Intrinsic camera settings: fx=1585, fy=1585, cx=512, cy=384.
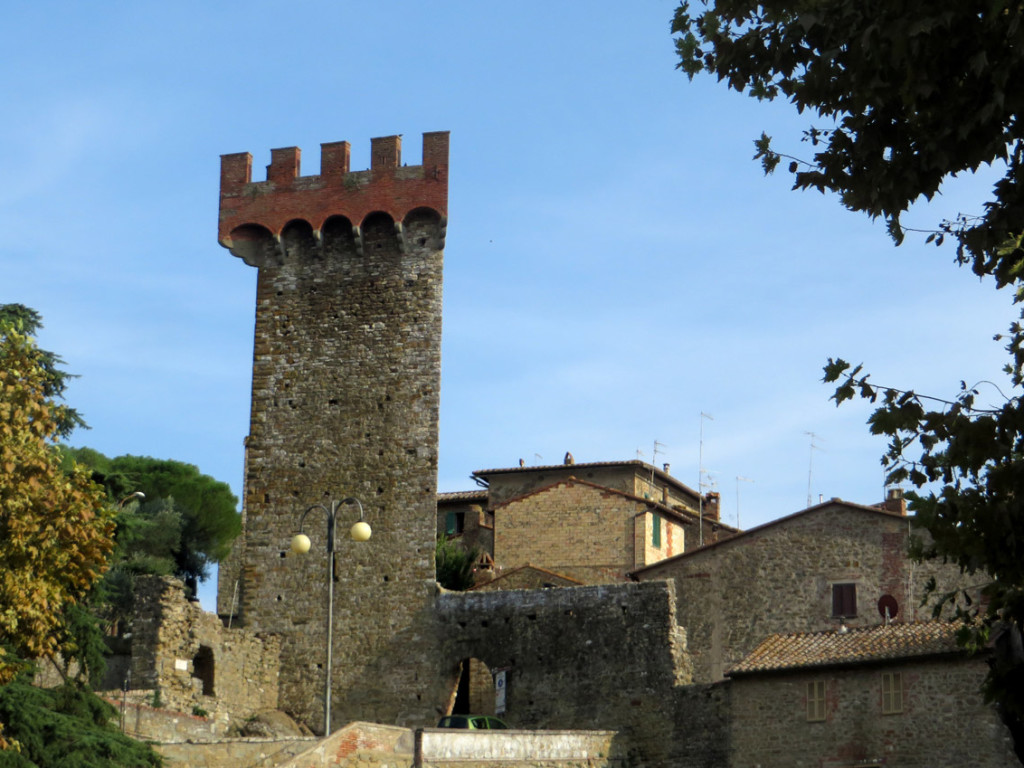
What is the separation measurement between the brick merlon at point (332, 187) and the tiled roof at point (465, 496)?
18131mm

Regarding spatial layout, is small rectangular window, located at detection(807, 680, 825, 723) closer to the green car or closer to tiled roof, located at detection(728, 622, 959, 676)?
tiled roof, located at detection(728, 622, 959, 676)

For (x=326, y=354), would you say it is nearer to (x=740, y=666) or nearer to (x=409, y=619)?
(x=409, y=619)

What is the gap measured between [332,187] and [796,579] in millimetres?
13238

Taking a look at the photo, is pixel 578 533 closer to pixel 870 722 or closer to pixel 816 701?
pixel 816 701

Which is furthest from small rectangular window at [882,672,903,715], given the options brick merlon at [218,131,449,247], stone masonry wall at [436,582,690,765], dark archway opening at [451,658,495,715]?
brick merlon at [218,131,449,247]

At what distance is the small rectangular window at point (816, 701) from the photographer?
88.4ft

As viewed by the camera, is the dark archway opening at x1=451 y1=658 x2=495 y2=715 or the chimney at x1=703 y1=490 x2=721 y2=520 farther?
the chimney at x1=703 y1=490 x2=721 y2=520

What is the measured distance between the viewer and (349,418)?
3238cm

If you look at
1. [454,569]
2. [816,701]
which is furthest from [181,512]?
[816,701]

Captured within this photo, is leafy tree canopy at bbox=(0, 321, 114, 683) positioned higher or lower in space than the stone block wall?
higher

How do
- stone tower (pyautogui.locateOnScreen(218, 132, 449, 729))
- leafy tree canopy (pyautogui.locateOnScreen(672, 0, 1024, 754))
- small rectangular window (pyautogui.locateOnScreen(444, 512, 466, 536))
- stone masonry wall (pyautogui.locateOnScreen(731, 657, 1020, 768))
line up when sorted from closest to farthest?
leafy tree canopy (pyautogui.locateOnScreen(672, 0, 1024, 754)) → stone masonry wall (pyautogui.locateOnScreen(731, 657, 1020, 768)) → stone tower (pyautogui.locateOnScreen(218, 132, 449, 729)) → small rectangular window (pyautogui.locateOnScreen(444, 512, 466, 536))

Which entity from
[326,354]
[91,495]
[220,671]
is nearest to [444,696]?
[220,671]

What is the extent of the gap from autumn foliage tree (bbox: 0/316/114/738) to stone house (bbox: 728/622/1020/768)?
41.4 feet

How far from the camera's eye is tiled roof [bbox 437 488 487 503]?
5088cm
